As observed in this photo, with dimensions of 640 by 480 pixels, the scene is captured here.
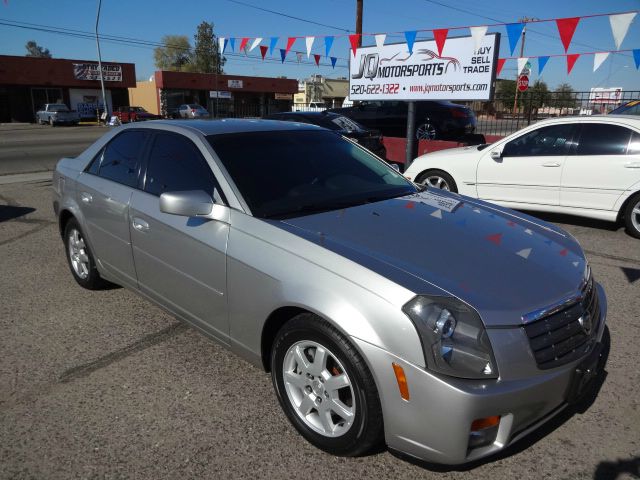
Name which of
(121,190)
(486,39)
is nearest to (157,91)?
(486,39)

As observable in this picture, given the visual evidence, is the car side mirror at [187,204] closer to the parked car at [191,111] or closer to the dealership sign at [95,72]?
the parked car at [191,111]

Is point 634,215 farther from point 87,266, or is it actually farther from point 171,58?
point 171,58

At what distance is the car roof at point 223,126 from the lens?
3.47m

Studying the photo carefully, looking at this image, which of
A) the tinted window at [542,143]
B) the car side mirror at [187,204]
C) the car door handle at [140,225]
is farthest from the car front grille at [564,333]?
the tinted window at [542,143]

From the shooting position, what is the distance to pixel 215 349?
3.51 m

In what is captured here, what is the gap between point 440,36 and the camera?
9.10 m

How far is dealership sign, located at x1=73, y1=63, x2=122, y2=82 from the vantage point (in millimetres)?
43875

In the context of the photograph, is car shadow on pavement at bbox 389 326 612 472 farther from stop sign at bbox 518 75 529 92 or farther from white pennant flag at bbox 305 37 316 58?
stop sign at bbox 518 75 529 92

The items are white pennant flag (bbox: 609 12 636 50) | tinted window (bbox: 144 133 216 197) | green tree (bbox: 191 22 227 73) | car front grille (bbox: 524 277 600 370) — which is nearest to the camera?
car front grille (bbox: 524 277 600 370)

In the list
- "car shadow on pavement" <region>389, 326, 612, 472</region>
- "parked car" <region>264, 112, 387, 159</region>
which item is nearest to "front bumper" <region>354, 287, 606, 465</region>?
"car shadow on pavement" <region>389, 326, 612, 472</region>

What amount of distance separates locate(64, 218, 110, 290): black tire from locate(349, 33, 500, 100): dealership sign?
6995 millimetres

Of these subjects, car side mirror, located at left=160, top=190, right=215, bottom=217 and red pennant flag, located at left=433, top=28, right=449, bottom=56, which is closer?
car side mirror, located at left=160, top=190, right=215, bottom=217

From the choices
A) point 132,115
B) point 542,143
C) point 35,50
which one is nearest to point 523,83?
point 542,143

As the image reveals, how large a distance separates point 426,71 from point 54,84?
4278 cm
